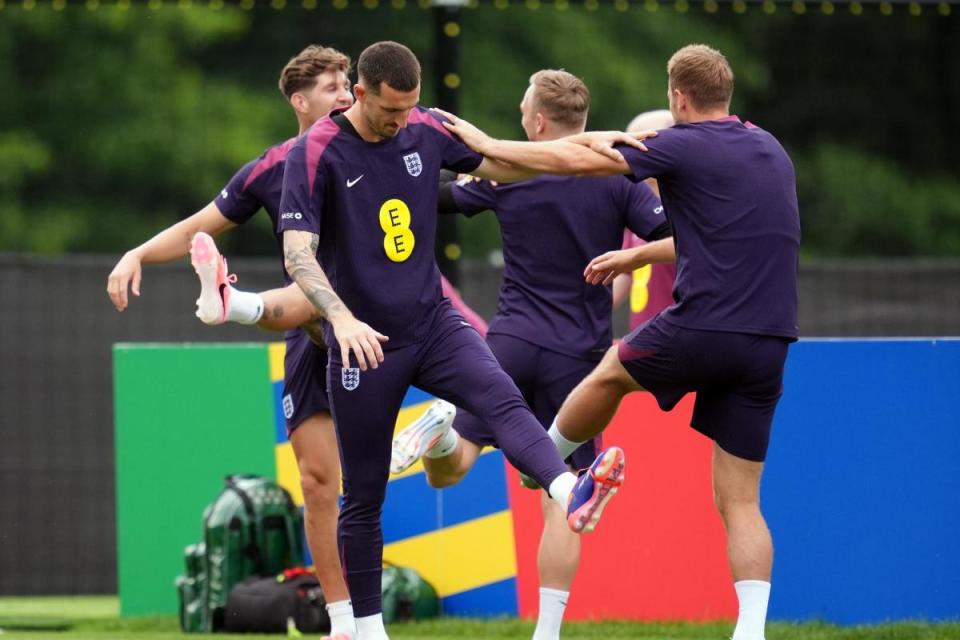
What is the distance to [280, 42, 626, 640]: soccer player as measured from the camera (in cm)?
568

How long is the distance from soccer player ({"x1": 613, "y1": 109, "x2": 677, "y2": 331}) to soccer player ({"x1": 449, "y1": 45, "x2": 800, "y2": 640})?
5.74 feet

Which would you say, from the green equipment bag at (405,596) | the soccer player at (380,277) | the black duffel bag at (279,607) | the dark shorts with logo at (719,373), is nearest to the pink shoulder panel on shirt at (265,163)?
the soccer player at (380,277)

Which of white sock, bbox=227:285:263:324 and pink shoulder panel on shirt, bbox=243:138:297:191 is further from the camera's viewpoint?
pink shoulder panel on shirt, bbox=243:138:297:191

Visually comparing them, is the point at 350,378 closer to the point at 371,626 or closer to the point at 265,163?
the point at 371,626

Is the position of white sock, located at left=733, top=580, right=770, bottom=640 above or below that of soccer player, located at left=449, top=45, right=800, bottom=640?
below

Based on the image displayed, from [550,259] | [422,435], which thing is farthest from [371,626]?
[550,259]

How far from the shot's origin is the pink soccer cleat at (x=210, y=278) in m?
6.05

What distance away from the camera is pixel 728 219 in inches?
229

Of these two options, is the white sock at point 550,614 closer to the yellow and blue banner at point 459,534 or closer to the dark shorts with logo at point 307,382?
the dark shorts with logo at point 307,382

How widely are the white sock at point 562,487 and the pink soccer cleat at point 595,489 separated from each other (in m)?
0.07

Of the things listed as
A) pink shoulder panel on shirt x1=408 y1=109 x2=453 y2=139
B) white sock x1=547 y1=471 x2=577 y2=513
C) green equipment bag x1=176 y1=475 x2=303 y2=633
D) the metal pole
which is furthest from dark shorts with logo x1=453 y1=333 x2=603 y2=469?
the metal pole

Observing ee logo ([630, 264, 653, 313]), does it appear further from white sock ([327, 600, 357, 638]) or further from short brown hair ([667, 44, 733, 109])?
white sock ([327, 600, 357, 638])

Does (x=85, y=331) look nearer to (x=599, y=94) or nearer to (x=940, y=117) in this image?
(x=599, y=94)

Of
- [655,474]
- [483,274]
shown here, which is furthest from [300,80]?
[483,274]
